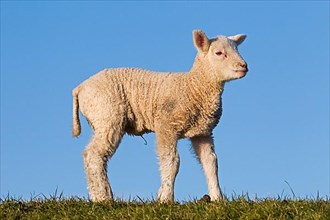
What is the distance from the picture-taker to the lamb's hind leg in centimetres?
1268

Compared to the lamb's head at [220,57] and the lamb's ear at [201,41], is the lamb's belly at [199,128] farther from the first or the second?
the lamb's ear at [201,41]

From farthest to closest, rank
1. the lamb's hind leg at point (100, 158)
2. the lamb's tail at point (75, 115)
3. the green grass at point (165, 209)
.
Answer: the lamb's tail at point (75, 115) → the lamb's hind leg at point (100, 158) → the green grass at point (165, 209)

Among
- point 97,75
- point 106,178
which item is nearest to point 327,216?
point 106,178

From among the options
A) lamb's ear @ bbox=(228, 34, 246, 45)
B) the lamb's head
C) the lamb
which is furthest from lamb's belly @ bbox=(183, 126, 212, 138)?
lamb's ear @ bbox=(228, 34, 246, 45)

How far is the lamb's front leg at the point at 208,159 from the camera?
12641mm

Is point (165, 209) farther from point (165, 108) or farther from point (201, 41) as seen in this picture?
point (201, 41)

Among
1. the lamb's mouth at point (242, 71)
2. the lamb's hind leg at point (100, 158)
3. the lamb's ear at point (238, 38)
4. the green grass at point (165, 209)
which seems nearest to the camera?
the green grass at point (165, 209)

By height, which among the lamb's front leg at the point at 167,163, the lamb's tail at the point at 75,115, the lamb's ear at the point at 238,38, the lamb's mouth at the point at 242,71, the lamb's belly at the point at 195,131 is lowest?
the lamb's front leg at the point at 167,163

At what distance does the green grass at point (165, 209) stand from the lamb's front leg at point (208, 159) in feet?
7.48

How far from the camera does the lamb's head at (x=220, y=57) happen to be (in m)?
12.6

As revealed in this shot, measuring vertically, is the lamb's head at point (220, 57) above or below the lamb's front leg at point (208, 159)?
above

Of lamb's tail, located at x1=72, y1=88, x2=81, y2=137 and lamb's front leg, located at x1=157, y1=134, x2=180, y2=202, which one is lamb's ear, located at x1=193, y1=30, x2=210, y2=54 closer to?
lamb's front leg, located at x1=157, y1=134, x2=180, y2=202

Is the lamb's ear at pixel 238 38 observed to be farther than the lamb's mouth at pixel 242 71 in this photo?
Yes

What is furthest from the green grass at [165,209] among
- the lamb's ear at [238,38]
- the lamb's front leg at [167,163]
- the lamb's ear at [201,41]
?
the lamb's ear at [238,38]
